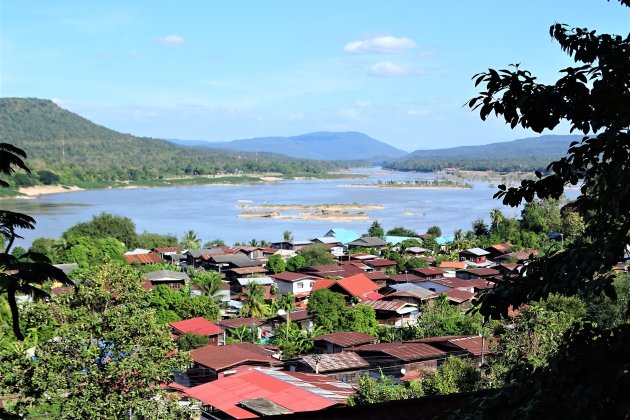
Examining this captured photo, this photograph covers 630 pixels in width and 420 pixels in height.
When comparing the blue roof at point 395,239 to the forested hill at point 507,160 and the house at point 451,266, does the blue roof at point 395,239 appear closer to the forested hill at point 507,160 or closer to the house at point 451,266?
the house at point 451,266

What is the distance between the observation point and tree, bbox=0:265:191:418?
5.42 m

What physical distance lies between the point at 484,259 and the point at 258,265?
8.40 metres

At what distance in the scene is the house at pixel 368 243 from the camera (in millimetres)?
28031

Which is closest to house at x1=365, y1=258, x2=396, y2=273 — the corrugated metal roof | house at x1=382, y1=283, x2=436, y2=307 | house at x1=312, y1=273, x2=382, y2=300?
house at x1=312, y1=273, x2=382, y2=300

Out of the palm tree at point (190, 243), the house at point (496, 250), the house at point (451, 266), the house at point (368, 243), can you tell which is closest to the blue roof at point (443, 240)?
the house at point (368, 243)

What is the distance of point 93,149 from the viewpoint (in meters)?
103

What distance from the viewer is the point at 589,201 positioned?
2275 mm

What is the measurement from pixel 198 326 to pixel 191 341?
1061 millimetres

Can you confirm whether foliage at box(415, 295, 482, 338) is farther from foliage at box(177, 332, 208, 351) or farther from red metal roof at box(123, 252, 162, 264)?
red metal roof at box(123, 252, 162, 264)

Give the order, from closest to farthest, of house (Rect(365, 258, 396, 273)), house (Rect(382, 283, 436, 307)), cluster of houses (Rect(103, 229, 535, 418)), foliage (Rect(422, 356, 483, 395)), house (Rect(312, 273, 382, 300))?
foliage (Rect(422, 356, 483, 395))
cluster of houses (Rect(103, 229, 535, 418))
house (Rect(382, 283, 436, 307))
house (Rect(312, 273, 382, 300))
house (Rect(365, 258, 396, 273))

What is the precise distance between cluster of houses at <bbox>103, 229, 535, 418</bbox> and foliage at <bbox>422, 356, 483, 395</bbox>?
1.00m

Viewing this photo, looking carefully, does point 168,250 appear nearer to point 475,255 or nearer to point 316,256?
point 316,256

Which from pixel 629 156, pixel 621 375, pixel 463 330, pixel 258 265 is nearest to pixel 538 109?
pixel 629 156

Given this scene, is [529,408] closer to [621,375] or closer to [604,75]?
[621,375]
